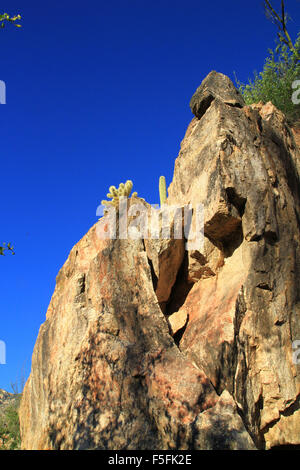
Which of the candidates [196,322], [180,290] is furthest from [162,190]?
[196,322]

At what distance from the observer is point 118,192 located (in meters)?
12.7

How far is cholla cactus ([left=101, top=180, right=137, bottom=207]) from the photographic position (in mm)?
12648

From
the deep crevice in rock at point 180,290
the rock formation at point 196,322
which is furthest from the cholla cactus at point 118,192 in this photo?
the deep crevice in rock at point 180,290

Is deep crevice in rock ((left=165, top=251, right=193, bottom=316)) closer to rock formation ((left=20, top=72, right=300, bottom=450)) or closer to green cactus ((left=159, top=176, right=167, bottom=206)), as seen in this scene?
rock formation ((left=20, top=72, right=300, bottom=450))

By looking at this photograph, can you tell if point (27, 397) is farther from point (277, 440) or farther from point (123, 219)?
point (277, 440)

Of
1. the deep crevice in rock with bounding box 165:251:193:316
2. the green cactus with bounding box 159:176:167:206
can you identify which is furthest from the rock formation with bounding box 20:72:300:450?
the green cactus with bounding box 159:176:167:206

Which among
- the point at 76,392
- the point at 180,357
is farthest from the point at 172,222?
the point at 76,392

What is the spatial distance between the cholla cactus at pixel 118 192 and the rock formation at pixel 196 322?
4.24 feet

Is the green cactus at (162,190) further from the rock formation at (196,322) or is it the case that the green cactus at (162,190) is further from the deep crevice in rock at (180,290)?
the deep crevice in rock at (180,290)

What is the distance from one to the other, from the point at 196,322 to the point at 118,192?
463 cm

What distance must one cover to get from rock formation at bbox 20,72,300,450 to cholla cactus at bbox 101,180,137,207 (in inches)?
50.9

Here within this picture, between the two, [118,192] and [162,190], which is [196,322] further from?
[162,190]

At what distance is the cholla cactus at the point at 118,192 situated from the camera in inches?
498
